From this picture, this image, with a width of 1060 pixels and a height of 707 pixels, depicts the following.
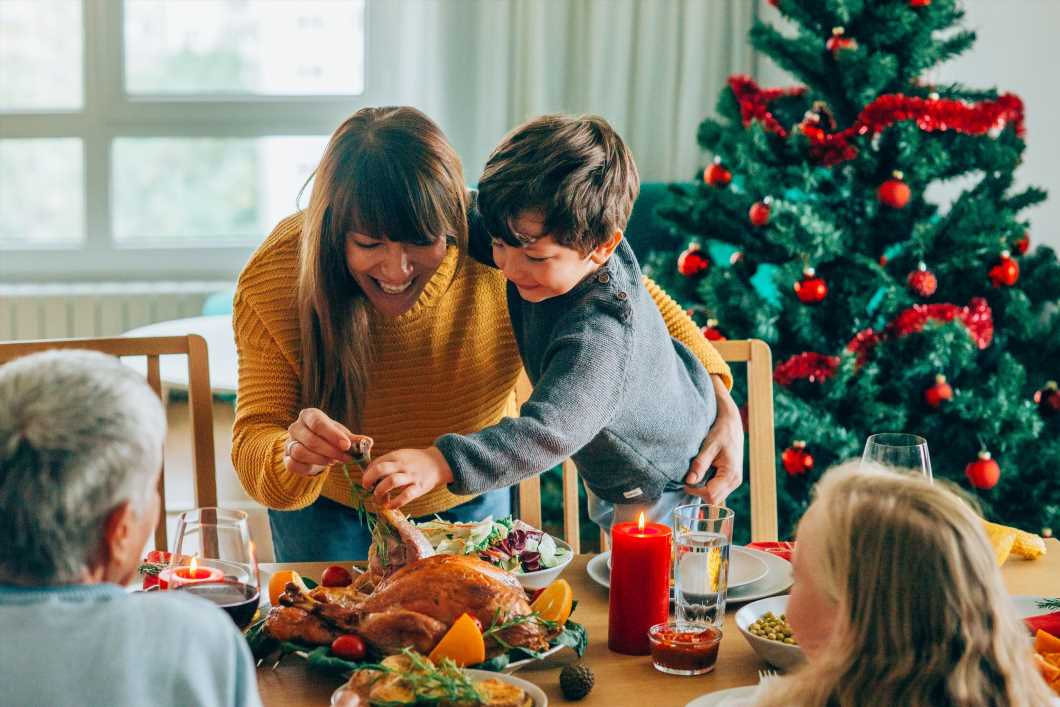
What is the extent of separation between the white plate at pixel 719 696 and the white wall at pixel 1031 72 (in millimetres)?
2436

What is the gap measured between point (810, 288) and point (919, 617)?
187 centimetres

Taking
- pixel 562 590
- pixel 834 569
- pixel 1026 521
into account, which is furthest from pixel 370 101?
pixel 834 569

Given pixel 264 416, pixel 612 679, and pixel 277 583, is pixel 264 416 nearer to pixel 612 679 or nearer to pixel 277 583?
pixel 277 583

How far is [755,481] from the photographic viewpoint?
1.90 m

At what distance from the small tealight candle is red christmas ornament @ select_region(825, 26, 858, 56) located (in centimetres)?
204

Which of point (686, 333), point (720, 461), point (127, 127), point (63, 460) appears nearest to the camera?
point (63, 460)

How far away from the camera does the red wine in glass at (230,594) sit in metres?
1.26

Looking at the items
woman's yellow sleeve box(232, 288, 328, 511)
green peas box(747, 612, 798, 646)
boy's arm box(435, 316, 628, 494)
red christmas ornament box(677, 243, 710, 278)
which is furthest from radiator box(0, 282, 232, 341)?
green peas box(747, 612, 798, 646)

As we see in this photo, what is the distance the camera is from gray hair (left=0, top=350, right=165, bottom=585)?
0.83 meters

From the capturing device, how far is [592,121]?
166 centimetres

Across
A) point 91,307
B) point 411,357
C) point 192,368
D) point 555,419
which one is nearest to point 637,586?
point 555,419

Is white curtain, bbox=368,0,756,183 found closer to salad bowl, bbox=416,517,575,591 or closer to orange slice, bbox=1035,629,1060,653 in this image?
salad bowl, bbox=416,517,575,591

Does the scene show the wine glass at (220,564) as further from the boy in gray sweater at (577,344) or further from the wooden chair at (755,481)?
the wooden chair at (755,481)

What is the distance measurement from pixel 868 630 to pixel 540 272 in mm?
717
